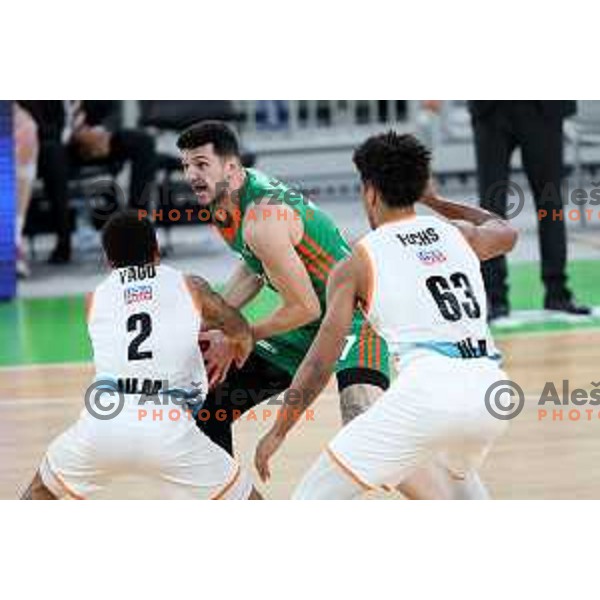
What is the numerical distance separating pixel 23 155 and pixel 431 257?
307 inches

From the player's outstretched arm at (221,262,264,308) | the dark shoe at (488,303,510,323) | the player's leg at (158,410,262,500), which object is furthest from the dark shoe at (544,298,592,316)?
the player's leg at (158,410,262,500)

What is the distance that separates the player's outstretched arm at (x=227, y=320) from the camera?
676 cm

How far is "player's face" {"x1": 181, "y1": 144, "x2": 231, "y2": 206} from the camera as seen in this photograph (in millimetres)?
7105

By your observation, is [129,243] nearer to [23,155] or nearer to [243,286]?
[243,286]

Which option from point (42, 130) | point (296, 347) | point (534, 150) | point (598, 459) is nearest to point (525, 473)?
point (598, 459)

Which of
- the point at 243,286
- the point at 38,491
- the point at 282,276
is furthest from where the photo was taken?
the point at 243,286

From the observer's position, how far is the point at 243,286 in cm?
746

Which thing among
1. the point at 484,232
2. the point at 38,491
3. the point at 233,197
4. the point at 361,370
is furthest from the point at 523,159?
the point at 38,491

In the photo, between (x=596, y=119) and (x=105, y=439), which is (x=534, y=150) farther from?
(x=105, y=439)

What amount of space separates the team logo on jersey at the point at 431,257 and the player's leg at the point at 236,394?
3.69ft

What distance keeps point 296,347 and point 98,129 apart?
277 inches

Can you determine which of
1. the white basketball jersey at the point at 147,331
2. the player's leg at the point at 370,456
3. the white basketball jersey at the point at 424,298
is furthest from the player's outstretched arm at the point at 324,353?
the white basketball jersey at the point at 147,331

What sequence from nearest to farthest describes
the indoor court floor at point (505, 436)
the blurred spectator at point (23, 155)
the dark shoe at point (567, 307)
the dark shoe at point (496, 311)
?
the indoor court floor at point (505, 436)
the dark shoe at point (496, 311)
the dark shoe at point (567, 307)
the blurred spectator at point (23, 155)

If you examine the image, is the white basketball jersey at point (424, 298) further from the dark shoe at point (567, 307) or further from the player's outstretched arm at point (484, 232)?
the dark shoe at point (567, 307)
